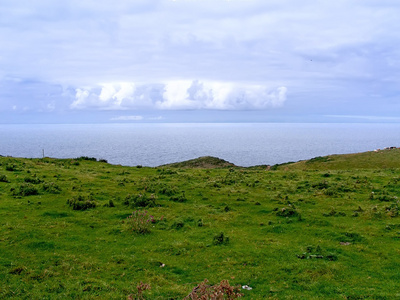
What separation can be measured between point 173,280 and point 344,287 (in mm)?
6046

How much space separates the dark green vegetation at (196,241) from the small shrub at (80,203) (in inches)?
3.5

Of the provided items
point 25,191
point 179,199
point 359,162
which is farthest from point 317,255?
point 359,162

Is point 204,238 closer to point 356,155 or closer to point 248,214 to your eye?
point 248,214

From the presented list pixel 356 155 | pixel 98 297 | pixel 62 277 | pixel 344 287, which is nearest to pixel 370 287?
pixel 344 287

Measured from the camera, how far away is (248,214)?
A: 19859mm

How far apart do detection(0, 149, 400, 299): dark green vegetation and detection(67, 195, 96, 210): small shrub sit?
0.29 feet

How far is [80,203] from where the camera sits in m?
20.2

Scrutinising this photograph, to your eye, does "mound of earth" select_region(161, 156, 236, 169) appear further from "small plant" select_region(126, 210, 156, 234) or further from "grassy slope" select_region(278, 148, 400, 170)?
"small plant" select_region(126, 210, 156, 234)

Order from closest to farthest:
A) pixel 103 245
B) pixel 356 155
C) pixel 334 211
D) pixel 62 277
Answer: pixel 62 277 < pixel 103 245 < pixel 334 211 < pixel 356 155

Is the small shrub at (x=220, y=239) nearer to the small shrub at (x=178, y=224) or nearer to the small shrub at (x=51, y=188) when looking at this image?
the small shrub at (x=178, y=224)

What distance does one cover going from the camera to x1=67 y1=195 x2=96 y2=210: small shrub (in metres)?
20.1

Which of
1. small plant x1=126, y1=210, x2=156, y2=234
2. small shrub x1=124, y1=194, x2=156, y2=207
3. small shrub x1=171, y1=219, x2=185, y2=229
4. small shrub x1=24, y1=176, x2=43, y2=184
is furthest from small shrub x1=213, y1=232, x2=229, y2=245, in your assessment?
small shrub x1=24, y1=176, x2=43, y2=184

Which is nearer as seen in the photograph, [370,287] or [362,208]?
[370,287]

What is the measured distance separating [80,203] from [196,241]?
31.2 ft
